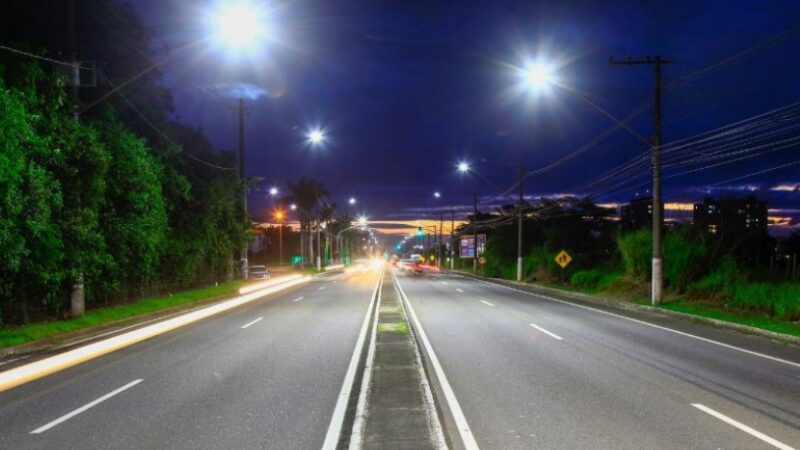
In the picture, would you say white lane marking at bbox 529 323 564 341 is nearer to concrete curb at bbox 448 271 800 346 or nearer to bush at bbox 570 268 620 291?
concrete curb at bbox 448 271 800 346

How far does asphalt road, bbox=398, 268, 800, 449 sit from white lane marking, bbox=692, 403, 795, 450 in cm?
1

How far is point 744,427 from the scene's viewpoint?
23.7 feet

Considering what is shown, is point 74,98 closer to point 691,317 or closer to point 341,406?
point 341,406

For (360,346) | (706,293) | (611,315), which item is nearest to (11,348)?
(360,346)

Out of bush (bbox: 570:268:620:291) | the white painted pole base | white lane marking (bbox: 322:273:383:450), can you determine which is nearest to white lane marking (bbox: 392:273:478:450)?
white lane marking (bbox: 322:273:383:450)

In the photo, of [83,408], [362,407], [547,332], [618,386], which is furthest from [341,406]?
[547,332]

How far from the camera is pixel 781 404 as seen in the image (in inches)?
332

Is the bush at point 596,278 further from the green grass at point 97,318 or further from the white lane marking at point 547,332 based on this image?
the green grass at point 97,318

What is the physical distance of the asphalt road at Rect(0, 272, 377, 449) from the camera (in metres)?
6.92

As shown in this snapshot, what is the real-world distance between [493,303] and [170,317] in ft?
41.2

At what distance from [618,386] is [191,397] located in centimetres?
608

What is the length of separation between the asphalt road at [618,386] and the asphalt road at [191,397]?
2066mm

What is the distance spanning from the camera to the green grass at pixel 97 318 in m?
14.7

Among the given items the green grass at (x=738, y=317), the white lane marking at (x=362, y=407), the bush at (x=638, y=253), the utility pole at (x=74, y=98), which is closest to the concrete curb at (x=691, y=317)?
the green grass at (x=738, y=317)
